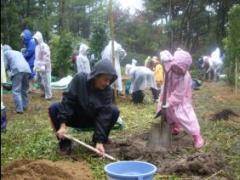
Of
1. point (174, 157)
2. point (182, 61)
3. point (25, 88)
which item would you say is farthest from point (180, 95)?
point (25, 88)

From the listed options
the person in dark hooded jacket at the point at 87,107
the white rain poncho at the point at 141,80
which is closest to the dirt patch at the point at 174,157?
the person in dark hooded jacket at the point at 87,107

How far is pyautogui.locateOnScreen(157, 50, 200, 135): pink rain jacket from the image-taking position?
6195 mm

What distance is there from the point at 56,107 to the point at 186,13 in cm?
2240

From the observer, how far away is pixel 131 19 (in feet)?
123

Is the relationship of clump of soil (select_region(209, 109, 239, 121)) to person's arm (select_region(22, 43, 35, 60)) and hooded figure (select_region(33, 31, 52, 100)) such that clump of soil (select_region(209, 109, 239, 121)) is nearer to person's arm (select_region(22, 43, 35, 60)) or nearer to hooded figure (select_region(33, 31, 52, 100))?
hooded figure (select_region(33, 31, 52, 100))

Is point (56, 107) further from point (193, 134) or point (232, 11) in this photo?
point (232, 11)

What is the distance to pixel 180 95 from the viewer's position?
632 cm

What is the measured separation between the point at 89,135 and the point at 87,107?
1.35 metres

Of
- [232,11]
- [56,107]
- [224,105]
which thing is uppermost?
[232,11]

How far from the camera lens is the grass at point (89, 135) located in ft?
16.9

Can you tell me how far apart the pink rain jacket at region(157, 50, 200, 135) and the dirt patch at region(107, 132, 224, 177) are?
0.29 m

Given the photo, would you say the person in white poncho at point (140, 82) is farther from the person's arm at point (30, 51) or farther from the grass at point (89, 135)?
the person's arm at point (30, 51)

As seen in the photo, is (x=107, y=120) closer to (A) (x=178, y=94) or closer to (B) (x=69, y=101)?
(B) (x=69, y=101)

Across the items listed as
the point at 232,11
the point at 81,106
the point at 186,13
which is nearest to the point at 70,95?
the point at 81,106
